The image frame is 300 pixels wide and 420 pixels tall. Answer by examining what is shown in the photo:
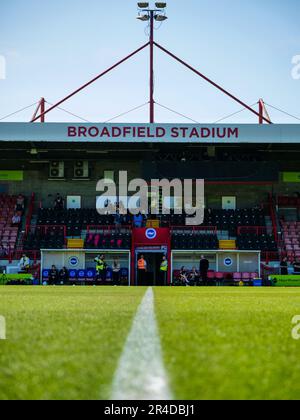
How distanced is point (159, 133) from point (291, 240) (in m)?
9.07

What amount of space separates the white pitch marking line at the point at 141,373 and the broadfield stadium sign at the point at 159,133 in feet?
102

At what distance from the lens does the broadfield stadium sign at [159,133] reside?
34906 millimetres

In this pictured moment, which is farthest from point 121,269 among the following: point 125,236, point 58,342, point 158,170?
point 58,342

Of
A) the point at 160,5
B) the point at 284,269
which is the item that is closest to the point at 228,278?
the point at 284,269

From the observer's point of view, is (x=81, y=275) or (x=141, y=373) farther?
(x=81, y=275)

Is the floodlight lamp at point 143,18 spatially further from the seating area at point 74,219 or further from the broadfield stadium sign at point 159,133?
the seating area at point 74,219

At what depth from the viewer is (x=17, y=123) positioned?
3497cm

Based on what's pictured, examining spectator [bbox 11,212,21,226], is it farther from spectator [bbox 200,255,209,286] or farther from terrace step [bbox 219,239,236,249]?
spectator [bbox 200,255,209,286]

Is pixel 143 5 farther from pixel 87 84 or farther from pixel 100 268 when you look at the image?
pixel 100 268

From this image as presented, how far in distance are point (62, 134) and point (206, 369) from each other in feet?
109

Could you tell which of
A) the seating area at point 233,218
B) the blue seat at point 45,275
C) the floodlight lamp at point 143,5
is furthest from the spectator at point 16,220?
the floodlight lamp at point 143,5

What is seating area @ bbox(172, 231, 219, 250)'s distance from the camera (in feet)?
109

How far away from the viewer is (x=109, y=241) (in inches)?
1324

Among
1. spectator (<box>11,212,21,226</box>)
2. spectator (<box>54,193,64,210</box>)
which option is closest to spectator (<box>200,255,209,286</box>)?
spectator (<box>54,193,64,210</box>)
